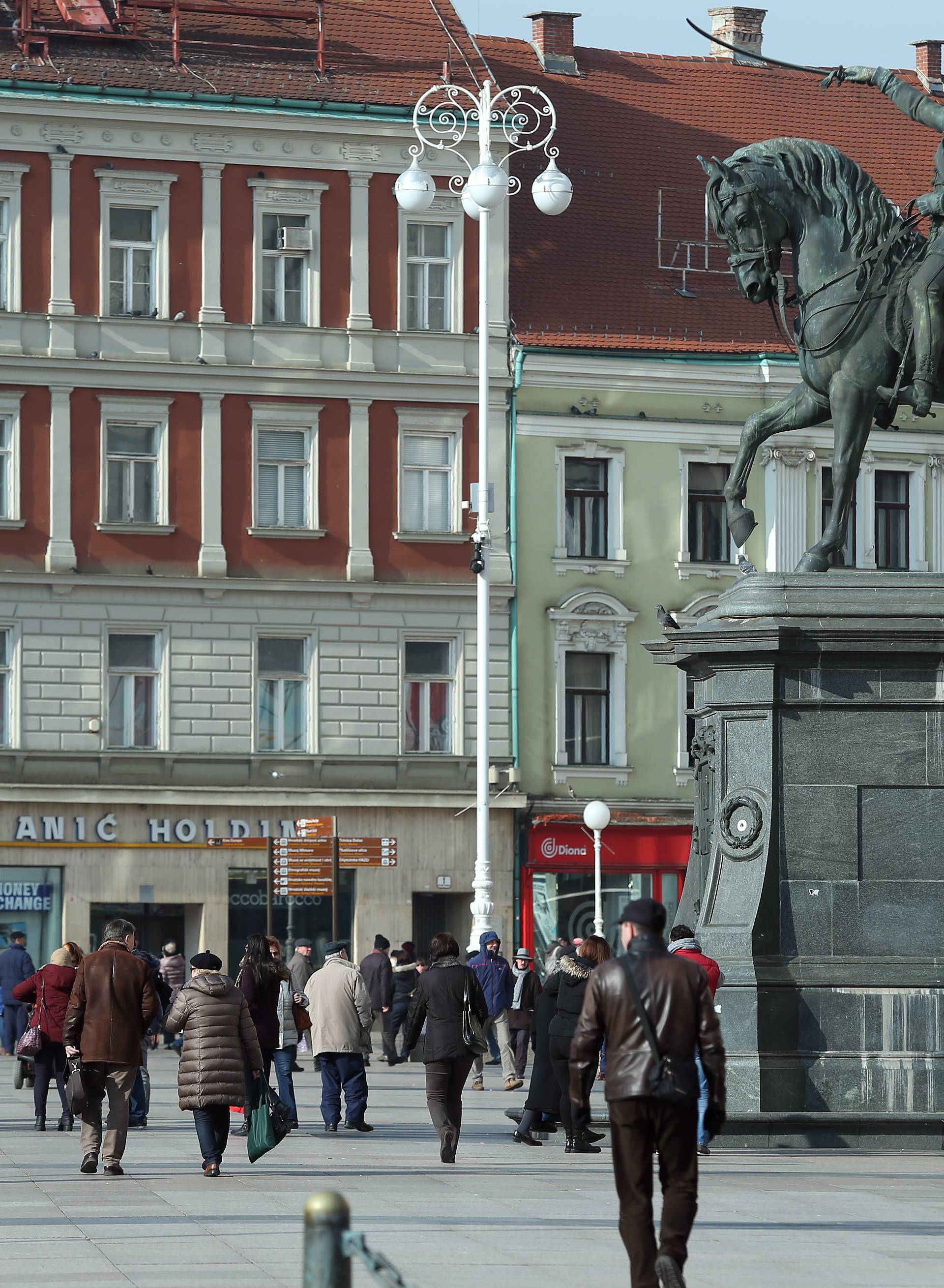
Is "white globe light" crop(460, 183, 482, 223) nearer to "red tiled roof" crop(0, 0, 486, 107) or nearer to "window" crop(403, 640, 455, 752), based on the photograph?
"red tiled roof" crop(0, 0, 486, 107)

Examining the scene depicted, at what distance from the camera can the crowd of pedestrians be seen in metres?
10.3

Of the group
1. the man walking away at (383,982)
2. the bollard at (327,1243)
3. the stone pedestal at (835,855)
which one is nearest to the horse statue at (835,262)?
the stone pedestal at (835,855)

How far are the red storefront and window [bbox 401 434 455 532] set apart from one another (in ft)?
16.0

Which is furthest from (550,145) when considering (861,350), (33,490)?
(861,350)

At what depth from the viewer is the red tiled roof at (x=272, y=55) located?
4075cm

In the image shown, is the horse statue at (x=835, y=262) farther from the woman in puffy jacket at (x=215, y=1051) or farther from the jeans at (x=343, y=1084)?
the jeans at (x=343, y=1084)

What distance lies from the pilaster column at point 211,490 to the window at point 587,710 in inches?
232

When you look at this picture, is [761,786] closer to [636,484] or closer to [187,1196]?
[187,1196]

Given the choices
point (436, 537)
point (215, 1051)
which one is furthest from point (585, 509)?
point (215, 1051)

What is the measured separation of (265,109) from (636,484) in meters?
8.23

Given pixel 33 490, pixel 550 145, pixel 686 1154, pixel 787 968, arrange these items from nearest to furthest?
1. pixel 686 1154
2. pixel 787 968
3. pixel 33 490
4. pixel 550 145

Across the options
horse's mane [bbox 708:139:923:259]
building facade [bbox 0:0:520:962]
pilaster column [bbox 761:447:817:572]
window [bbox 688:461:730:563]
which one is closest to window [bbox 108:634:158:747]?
building facade [bbox 0:0:520:962]

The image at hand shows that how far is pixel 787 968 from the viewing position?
1698 cm

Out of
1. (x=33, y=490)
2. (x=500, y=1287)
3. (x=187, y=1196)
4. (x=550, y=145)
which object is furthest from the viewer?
(x=550, y=145)
